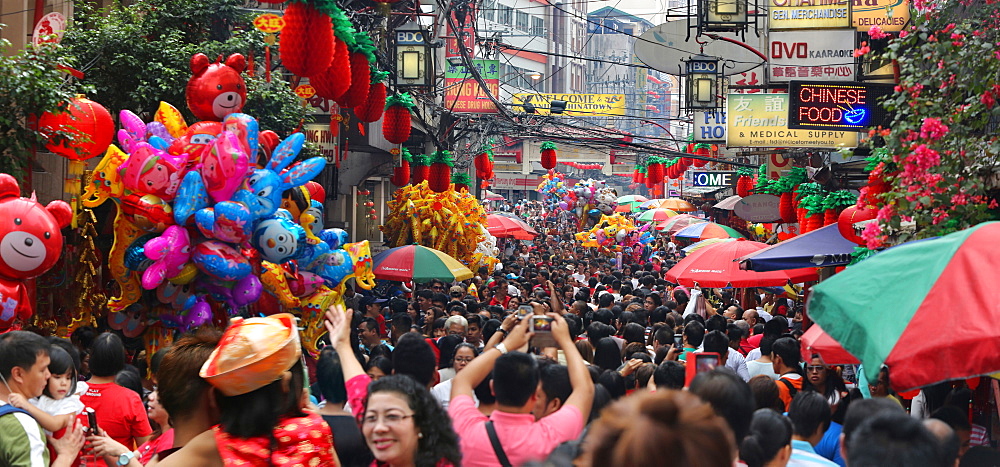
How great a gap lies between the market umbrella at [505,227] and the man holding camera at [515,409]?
1974 centimetres

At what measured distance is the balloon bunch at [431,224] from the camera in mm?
20094

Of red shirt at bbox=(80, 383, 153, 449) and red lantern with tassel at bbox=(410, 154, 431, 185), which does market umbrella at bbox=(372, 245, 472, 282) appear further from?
red shirt at bbox=(80, 383, 153, 449)

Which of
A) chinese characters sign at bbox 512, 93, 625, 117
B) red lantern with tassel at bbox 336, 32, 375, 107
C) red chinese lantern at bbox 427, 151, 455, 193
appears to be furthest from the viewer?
chinese characters sign at bbox 512, 93, 625, 117

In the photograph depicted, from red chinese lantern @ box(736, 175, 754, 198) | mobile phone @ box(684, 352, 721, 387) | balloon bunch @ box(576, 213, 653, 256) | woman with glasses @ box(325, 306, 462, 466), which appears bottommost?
balloon bunch @ box(576, 213, 653, 256)

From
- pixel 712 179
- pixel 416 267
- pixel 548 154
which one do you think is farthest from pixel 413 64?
pixel 712 179

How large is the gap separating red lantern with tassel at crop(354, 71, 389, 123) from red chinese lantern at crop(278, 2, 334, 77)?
12.6 ft

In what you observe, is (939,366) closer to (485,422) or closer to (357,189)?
(485,422)

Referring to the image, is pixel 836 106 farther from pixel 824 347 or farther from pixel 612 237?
pixel 612 237

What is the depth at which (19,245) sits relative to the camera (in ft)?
26.2

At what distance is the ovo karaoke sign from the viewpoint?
455 inches

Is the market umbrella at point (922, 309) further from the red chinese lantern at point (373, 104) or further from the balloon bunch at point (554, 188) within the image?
the balloon bunch at point (554, 188)

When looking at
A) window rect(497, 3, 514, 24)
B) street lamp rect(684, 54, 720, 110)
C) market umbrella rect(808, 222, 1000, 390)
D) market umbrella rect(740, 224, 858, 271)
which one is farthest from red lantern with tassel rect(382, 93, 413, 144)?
window rect(497, 3, 514, 24)

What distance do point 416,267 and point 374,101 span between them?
2378mm

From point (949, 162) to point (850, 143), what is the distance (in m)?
6.18
